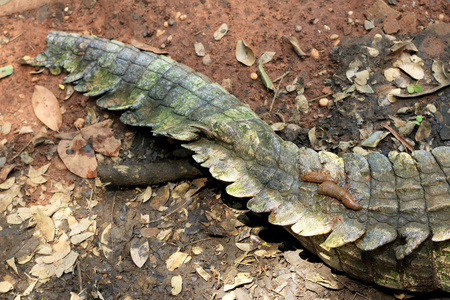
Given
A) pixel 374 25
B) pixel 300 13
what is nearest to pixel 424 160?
pixel 374 25

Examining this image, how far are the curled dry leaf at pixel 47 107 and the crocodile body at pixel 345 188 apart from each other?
1.19m

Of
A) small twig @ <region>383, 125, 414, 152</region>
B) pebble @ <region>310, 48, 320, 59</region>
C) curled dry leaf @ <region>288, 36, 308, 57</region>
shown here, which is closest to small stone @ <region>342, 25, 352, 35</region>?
pebble @ <region>310, 48, 320, 59</region>

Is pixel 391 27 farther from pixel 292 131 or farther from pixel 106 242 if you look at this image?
pixel 106 242

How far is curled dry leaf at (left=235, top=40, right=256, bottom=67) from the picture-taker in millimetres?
3676

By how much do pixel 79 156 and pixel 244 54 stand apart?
73.1 inches

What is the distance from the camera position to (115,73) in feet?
11.9

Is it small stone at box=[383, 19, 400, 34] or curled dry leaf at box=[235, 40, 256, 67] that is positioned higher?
small stone at box=[383, 19, 400, 34]

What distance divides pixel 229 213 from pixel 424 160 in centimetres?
143

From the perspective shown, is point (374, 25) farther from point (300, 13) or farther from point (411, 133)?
point (411, 133)

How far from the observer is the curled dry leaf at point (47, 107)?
145 inches

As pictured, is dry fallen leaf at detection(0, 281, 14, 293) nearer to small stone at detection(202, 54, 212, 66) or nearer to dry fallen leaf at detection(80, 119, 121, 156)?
dry fallen leaf at detection(80, 119, 121, 156)

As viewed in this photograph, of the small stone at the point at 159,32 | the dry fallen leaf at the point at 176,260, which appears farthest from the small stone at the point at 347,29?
the dry fallen leaf at the point at 176,260

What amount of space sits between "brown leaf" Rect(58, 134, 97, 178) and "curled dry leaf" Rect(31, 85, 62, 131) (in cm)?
27

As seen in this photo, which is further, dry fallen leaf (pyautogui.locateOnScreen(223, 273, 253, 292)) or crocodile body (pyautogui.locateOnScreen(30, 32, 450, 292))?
dry fallen leaf (pyautogui.locateOnScreen(223, 273, 253, 292))
